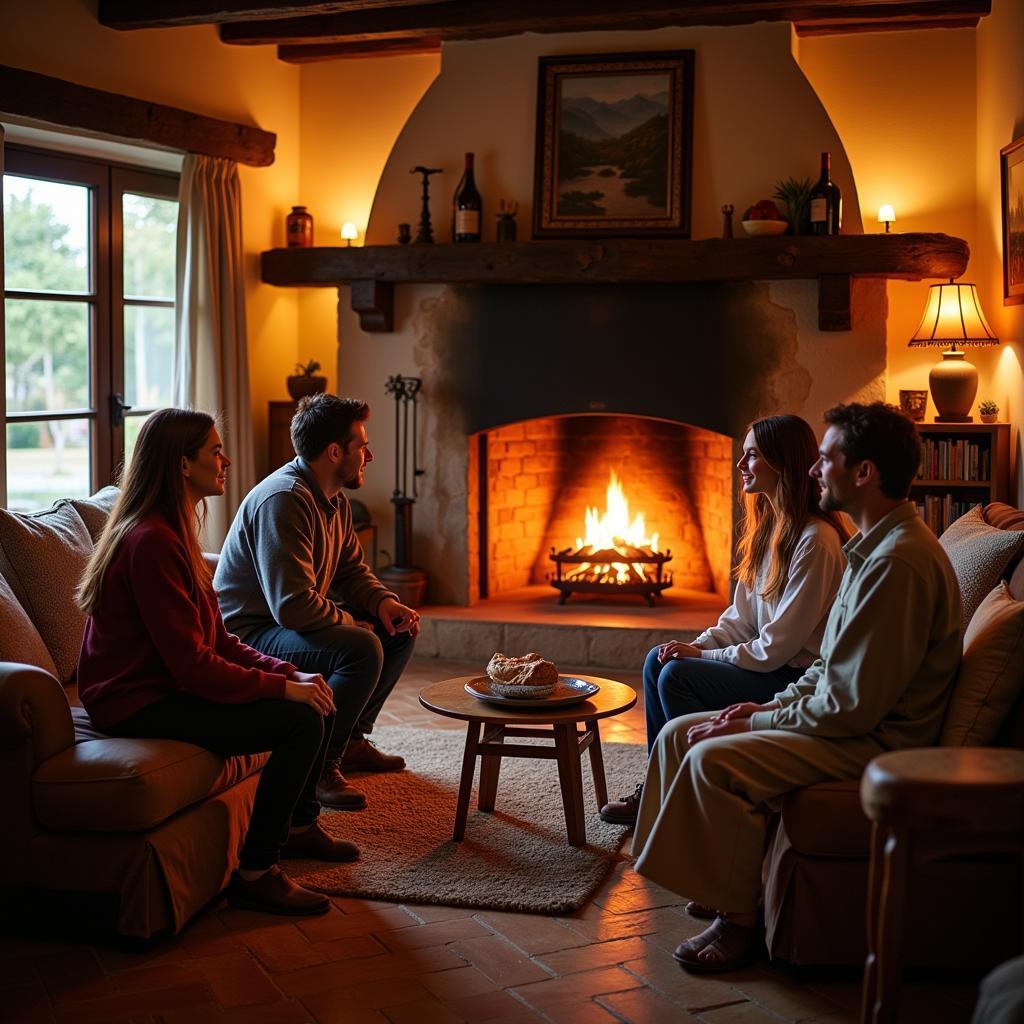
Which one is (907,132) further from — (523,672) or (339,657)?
(339,657)

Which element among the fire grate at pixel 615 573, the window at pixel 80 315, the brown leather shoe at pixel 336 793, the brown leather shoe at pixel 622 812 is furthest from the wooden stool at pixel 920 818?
the fire grate at pixel 615 573

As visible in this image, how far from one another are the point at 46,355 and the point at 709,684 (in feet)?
11.2

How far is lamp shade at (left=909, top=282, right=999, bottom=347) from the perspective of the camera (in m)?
5.46

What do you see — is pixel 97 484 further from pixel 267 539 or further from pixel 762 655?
pixel 762 655

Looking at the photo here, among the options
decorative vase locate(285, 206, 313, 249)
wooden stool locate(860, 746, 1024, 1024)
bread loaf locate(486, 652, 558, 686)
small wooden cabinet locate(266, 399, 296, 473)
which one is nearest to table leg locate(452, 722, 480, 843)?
bread loaf locate(486, 652, 558, 686)

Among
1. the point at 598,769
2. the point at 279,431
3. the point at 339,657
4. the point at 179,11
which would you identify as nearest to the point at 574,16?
the point at 179,11

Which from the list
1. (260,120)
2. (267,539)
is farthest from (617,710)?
(260,120)

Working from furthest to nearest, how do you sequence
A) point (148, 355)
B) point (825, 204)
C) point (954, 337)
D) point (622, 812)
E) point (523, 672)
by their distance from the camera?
1. point (148, 355)
2. point (825, 204)
3. point (954, 337)
4. point (622, 812)
5. point (523, 672)

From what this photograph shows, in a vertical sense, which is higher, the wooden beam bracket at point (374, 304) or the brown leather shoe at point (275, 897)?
the wooden beam bracket at point (374, 304)

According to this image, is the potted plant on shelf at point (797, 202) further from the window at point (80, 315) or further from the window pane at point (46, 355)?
the window pane at point (46, 355)

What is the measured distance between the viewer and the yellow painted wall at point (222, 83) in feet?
17.0

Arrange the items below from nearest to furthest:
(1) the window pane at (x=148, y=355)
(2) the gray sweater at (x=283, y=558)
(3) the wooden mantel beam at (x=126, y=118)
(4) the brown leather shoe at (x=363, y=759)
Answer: (2) the gray sweater at (x=283, y=558), (4) the brown leather shoe at (x=363, y=759), (3) the wooden mantel beam at (x=126, y=118), (1) the window pane at (x=148, y=355)

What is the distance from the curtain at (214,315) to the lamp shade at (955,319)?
3.06 meters

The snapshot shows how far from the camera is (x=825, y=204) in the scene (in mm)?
5598
